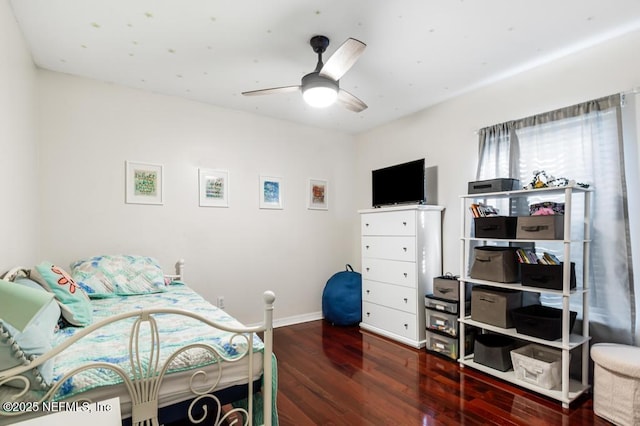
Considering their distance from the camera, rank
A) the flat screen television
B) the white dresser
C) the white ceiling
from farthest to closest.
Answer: the flat screen television → the white dresser → the white ceiling

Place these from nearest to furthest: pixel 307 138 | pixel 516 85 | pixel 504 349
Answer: pixel 504 349
pixel 516 85
pixel 307 138

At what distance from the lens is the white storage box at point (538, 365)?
7.44 ft

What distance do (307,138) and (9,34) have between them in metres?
2.90

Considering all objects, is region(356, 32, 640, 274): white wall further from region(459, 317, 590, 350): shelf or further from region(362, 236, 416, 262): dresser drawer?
region(459, 317, 590, 350): shelf

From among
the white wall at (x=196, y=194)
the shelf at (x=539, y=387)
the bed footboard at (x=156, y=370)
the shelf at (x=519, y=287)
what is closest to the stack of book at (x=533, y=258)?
the shelf at (x=519, y=287)

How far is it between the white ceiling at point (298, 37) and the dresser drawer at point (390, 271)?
5.85 feet

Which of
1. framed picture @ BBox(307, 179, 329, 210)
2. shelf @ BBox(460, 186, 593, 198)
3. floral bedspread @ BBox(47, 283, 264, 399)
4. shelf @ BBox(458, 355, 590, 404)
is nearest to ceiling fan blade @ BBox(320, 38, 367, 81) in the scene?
shelf @ BBox(460, 186, 593, 198)

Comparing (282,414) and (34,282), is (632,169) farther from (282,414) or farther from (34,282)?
(34,282)

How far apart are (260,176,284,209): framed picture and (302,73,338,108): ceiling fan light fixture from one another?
1.75 metres

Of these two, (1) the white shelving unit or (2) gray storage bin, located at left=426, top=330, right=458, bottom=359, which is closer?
(1) the white shelving unit

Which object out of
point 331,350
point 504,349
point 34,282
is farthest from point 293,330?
point 34,282

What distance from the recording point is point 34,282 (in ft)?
6.06

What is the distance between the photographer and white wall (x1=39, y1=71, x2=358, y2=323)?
9.46 ft

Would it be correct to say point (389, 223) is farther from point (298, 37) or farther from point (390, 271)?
point (298, 37)
